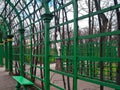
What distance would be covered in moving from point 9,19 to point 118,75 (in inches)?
322

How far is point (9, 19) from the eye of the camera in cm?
1133

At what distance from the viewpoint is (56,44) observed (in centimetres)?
582

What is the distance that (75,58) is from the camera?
3510 millimetres

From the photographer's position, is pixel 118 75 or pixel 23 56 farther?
pixel 23 56

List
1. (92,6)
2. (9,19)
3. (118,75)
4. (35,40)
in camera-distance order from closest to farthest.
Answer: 1. (118,75)
2. (92,6)
3. (35,40)
4. (9,19)

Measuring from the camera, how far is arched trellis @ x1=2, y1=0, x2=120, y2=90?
138 inches

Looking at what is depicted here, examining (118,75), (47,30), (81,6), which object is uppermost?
(81,6)

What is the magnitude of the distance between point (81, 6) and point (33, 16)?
52.5 inches

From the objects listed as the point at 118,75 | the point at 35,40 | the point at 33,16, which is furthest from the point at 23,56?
the point at 118,75

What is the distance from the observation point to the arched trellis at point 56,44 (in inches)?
138

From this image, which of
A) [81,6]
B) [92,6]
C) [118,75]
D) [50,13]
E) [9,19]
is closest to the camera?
[118,75]

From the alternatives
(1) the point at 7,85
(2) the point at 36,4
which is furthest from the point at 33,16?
(1) the point at 7,85

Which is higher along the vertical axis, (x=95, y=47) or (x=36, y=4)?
(x=36, y=4)

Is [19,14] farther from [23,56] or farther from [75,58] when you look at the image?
[75,58]
